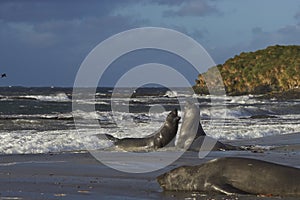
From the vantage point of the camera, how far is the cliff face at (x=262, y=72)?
8838cm

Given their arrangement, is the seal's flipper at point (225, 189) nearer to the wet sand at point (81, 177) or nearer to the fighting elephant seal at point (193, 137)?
the wet sand at point (81, 177)

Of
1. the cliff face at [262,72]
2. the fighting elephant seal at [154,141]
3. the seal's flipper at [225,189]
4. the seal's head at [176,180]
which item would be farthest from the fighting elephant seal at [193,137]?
the cliff face at [262,72]

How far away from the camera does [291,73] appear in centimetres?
8869

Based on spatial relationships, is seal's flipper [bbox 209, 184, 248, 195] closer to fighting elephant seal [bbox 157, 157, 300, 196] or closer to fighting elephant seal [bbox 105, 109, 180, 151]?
fighting elephant seal [bbox 157, 157, 300, 196]

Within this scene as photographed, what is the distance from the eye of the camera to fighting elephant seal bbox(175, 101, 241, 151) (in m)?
15.0

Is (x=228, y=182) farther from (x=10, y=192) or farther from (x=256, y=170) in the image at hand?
(x=10, y=192)

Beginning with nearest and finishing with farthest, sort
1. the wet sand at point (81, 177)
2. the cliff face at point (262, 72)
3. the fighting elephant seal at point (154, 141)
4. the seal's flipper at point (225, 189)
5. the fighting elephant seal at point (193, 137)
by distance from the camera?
1. the seal's flipper at point (225, 189)
2. the wet sand at point (81, 177)
3. the fighting elephant seal at point (193, 137)
4. the fighting elephant seal at point (154, 141)
5. the cliff face at point (262, 72)

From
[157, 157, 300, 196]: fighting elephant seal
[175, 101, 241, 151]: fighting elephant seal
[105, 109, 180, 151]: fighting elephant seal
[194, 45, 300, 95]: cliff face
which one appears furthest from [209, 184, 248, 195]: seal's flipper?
[194, 45, 300, 95]: cliff face

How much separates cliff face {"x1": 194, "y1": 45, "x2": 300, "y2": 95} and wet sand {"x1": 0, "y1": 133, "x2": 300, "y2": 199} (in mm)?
Answer: 72457

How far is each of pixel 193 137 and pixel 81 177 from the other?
6.01 metres

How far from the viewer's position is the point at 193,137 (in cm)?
1585

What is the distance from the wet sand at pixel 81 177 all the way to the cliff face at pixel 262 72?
72.5 m

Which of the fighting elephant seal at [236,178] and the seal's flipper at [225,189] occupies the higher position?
the fighting elephant seal at [236,178]

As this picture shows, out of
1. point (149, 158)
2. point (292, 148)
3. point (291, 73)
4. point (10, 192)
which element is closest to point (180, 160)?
point (149, 158)
